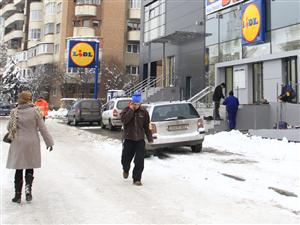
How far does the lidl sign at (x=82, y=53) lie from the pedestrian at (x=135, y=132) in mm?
28833

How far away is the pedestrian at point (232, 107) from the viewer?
17875 mm

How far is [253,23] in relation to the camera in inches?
830

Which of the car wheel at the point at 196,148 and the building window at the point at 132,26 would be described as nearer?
the car wheel at the point at 196,148

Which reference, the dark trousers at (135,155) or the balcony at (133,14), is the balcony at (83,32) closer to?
the balcony at (133,14)

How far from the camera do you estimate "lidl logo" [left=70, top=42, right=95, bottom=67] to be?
121ft

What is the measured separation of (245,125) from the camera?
18.6 m

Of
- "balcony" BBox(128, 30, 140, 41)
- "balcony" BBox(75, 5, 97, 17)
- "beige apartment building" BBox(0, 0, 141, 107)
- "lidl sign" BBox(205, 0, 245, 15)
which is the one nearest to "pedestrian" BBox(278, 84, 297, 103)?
"lidl sign" BBox(205, 0, 245, 15)

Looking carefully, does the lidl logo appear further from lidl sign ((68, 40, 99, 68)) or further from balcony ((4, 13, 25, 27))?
balcony ((4, 13, 25, 27))

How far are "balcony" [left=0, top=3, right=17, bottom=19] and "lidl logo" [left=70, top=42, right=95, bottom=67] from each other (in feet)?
163

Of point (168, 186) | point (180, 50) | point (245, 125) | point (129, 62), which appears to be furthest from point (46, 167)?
point (129, 62)

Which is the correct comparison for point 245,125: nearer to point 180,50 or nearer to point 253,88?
point 253,88

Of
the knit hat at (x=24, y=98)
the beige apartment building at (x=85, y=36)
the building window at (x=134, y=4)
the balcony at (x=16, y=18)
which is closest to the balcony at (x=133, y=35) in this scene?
the beige apartment building at (x=85, y=36)

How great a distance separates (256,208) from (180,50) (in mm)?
25581

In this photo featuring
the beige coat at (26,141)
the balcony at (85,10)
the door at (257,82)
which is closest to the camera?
the beige coat at (26,141)
